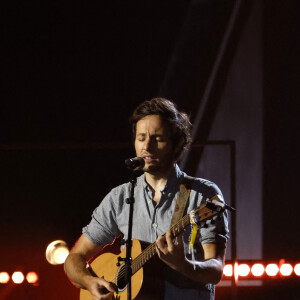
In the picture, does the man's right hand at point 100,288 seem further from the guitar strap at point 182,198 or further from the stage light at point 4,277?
the stage light at point 4,277

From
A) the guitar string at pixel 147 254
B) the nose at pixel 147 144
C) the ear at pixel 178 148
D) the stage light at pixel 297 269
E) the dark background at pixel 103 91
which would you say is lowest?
the guitar string at pixel 147 254

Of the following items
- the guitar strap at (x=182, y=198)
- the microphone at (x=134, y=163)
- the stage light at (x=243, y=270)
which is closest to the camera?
the microphone at (x=134, y=163)

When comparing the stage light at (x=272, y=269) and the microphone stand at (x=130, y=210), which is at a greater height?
the stage light at (x=272, y=269)

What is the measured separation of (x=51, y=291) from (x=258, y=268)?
2.21 meters

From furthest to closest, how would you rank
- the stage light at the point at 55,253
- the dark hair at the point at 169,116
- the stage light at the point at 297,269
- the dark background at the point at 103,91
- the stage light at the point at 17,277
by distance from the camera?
the dark background at the point at 103,91 < the stage light at the point at 297,269 < the stage light at the point at 17,277 < the stage light at the point at 55,253 < the dark hair at the point at 169,116

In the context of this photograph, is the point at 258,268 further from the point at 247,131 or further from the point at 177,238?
the point at 177,238

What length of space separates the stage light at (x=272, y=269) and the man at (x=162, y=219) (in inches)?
90.9

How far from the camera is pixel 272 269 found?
17.1ft

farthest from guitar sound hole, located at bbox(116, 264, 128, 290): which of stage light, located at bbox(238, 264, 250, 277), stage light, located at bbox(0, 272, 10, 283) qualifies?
stage light, located at bbox(238, 264, 250, 277)

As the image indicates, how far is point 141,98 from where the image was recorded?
770 centimetres

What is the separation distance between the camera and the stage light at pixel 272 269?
205 inches

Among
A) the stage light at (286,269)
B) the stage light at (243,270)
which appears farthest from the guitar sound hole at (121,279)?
the stage light at (286,269)

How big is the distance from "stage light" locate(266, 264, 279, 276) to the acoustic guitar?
92.8 inches

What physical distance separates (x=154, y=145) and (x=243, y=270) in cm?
251
